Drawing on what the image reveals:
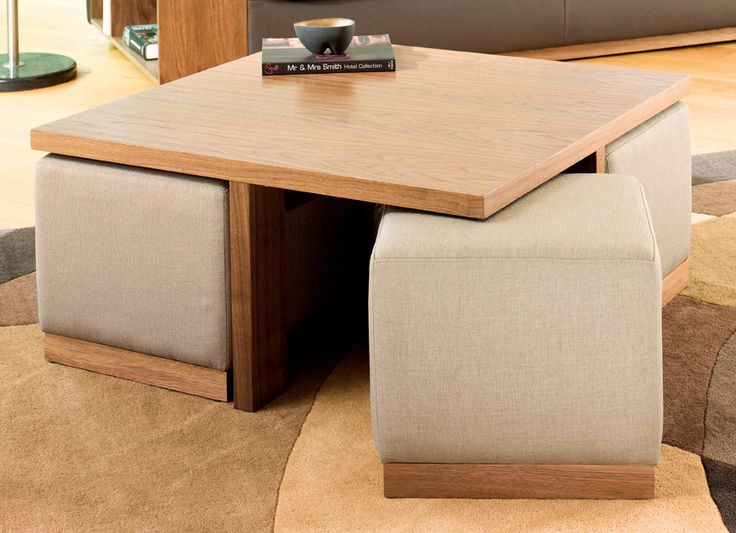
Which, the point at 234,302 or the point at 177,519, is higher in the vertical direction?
the point at 234,302

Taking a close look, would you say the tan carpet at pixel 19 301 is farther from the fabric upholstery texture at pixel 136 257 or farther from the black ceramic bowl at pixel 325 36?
the black ceramic bowl at pixel 325 36

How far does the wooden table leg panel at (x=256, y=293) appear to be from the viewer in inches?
58.1

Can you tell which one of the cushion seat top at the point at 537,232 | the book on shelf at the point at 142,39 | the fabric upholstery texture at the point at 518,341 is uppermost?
the book on shelf at the point at 142,39

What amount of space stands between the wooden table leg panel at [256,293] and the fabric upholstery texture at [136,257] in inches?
0.7

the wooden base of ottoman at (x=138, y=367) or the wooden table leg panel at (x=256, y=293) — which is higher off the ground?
the wooden table leg panel at (x=256, y=293)

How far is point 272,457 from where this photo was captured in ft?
4.68

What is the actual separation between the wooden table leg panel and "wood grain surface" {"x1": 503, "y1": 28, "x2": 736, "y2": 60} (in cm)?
215

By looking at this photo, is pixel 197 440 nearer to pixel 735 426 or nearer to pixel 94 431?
pixel 94 431

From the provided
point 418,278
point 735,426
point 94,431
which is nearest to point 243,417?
point 94,431

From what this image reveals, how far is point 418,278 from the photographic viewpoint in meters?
1.25

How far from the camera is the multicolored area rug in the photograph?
129cm

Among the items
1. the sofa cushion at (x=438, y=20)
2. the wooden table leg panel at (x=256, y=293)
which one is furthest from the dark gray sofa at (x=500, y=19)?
the wooden table leg panel at (x=256, y=293)

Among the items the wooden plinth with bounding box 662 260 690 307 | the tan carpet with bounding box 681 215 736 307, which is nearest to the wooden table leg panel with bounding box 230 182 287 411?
the wooden plinth with bounding box 662 260 690 307

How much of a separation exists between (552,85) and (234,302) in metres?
0.68
